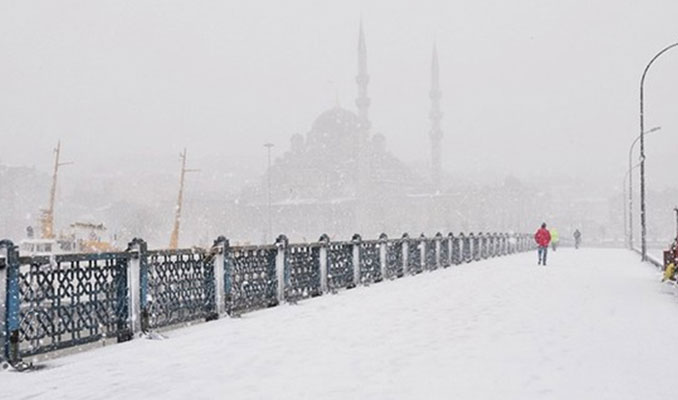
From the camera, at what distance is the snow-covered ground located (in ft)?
21.1

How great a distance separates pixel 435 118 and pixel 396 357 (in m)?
142

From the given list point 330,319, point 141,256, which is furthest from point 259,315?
point 141,256

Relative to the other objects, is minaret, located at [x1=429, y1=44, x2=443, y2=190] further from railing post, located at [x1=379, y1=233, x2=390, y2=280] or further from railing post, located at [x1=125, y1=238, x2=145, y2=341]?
railing post, located at [x1=125, y1=238, x2=145, y2=341]

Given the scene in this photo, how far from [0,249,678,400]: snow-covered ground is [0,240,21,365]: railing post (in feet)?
1.38

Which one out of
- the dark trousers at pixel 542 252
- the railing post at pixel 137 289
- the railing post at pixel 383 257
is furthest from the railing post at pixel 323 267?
the dark trousers at pixel 542 252

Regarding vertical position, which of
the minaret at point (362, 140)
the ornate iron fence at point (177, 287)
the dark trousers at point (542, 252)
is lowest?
the dark trousers at point (542, 252)

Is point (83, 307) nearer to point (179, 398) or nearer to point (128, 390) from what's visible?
point (128, 390)

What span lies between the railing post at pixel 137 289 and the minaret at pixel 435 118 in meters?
139

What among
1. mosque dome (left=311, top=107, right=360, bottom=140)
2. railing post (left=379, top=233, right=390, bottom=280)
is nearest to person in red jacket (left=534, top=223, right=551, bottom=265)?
railing post (left=379, top=233, right=390, bottom=280)

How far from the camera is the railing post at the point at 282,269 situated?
1442cm

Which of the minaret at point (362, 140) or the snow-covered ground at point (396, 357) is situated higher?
the minaret at point (362, 140)

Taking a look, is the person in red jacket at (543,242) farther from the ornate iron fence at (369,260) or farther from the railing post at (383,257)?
the ornate iron fence at (369,260)

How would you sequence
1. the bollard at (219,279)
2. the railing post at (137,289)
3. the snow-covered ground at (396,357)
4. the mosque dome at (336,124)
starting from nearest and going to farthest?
1. the snow-covered ground at (396,357)
2. the railing post at (137,289)
3. the bollard at (219,279)
4. the mosque dome at (336,124)

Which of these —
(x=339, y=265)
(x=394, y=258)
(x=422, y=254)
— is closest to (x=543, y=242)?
(x=422, y=254)
